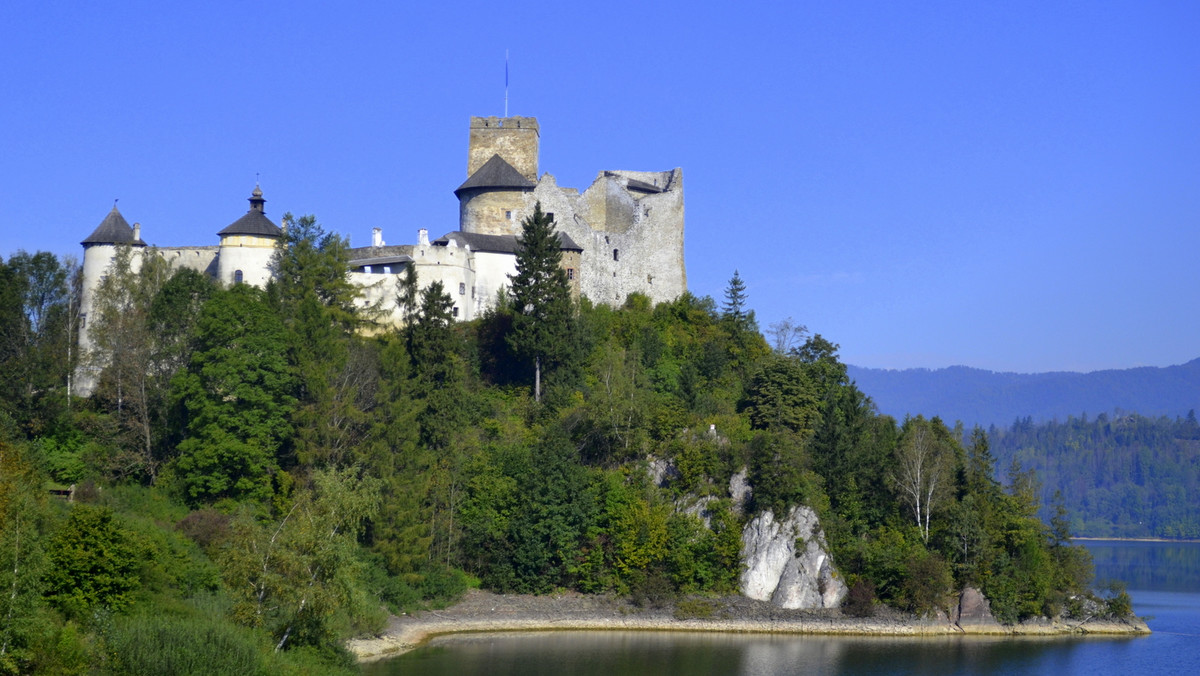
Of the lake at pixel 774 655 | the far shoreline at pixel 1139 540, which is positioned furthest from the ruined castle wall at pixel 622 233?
the far shoreline at pixel 1139 540

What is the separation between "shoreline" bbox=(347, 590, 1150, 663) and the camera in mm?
44469

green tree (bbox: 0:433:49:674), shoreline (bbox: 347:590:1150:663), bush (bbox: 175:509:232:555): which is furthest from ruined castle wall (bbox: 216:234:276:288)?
green tree (bbox: 0:433:49:674)

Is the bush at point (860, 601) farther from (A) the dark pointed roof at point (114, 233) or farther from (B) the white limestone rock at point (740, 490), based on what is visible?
(A) the dark pointed roof at point (114, 233)

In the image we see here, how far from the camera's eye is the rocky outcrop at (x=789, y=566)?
4681cm

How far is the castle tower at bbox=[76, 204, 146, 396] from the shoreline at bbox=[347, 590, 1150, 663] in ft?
57.3

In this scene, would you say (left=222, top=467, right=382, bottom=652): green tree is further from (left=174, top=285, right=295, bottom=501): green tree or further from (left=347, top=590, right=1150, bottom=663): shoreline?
(left=347, top=590, right=1150, bottom=663): shoreline

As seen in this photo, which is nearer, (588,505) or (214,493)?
(214,493)

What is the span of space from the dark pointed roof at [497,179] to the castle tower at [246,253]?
32.3ft

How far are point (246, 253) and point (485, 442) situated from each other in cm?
1274

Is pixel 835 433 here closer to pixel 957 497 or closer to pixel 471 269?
pixel 957 497

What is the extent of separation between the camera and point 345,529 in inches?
1358

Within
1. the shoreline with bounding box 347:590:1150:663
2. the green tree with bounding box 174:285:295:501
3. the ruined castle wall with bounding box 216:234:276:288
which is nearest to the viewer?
the green tree with bounding box 174:285:295:501

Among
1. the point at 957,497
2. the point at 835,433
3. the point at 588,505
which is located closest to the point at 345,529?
the point at 588,505

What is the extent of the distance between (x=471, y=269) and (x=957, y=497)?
21840mm
